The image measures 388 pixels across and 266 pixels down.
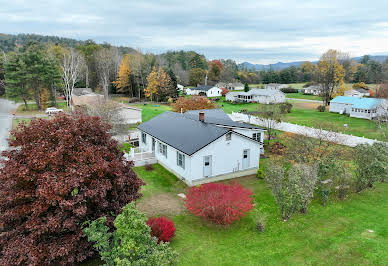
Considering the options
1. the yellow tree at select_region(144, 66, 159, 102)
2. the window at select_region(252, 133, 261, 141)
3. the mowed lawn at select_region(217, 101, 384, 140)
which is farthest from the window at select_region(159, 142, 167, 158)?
the yellow tree at select_region(144, 66, 159, 102)

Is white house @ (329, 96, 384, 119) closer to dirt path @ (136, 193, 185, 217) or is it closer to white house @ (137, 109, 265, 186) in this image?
white house @ (137, 109, 265, 186)

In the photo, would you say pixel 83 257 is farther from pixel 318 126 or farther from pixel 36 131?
pixel 318 126

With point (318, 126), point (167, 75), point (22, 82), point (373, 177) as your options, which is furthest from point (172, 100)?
point (373, 177)

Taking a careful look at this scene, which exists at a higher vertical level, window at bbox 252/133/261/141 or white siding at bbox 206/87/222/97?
white siding at bbox 206/87/222/97

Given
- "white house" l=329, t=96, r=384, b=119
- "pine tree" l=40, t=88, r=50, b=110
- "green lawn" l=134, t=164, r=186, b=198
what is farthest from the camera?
"pine tree" l=40, t=88, r=50, b=110

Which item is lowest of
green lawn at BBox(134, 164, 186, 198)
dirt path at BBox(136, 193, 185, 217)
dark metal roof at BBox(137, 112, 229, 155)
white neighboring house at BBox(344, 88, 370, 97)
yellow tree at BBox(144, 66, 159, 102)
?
dirt path at BBox(136, 193, 185, 217)

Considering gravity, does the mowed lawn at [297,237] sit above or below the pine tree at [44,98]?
below

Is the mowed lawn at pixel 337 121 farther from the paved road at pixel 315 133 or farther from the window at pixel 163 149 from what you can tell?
the window at pixel 163 149

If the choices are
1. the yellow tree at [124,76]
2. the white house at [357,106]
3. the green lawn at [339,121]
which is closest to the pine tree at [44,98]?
the yellow tree at [124,76]
